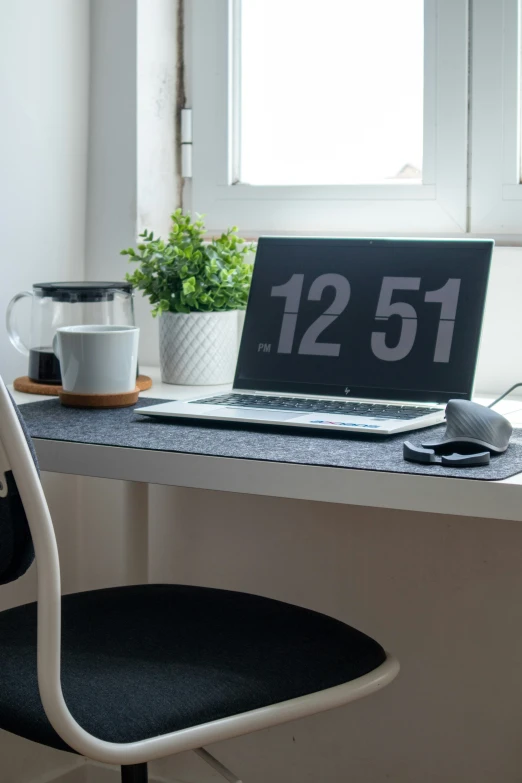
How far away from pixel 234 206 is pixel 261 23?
0.99 ft

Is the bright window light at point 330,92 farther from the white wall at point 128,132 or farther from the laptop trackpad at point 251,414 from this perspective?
the laptop trackpad at point 251,414

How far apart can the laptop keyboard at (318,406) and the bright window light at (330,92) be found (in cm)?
50

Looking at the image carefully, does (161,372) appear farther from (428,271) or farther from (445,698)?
(445,698)

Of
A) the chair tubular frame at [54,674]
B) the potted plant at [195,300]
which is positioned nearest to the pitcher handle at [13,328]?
the potted plant at [195,300]

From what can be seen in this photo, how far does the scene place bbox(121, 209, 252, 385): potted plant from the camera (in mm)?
1499

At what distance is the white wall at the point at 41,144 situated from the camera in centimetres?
159

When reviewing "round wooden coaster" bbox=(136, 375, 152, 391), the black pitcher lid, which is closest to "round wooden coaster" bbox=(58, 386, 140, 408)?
"round wooden coaster" bbox=(136, 375, 152, 391)

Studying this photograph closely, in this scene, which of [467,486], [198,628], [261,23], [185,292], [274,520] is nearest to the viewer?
[467,486]

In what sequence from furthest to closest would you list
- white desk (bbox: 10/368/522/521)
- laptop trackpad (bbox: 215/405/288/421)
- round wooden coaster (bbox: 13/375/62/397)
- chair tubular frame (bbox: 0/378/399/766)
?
round wooden coaster (bbox: 13/375/62/397), laptop trackpad (bbox: 215/405/288/421), white desk (bbox: 10/368/522/521), chair tubular frame (bbox: 0/378/399/766)

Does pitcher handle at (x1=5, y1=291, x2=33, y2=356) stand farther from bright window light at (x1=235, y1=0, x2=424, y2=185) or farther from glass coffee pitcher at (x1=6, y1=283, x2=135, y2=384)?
bright window light at (x1=235, y1=0, x2=424, y2=185)

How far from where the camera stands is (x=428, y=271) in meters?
1.35

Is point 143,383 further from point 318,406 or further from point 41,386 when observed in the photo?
point 318,406

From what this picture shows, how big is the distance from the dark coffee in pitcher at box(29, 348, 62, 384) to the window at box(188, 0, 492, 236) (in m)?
0.44

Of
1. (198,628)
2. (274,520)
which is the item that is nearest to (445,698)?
(274,520)
